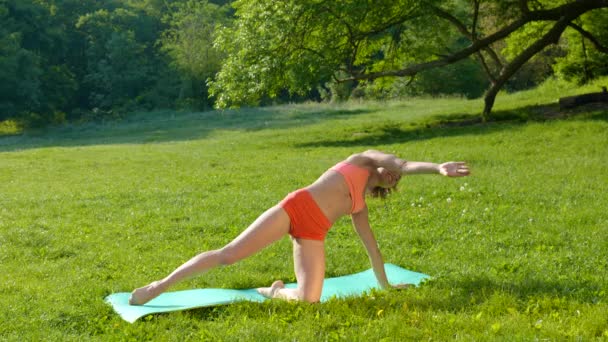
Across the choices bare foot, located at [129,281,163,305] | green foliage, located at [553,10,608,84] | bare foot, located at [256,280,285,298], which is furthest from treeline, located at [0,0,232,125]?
bare foot, located at [129,281,163,305]

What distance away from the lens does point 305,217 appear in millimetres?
6398

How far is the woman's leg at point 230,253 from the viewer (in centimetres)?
611

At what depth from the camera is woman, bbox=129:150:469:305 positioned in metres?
6.18

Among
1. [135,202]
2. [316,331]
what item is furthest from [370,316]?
[135,202]

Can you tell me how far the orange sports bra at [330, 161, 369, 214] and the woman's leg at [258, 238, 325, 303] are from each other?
543 mm

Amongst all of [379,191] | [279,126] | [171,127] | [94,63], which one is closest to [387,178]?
[379,191]

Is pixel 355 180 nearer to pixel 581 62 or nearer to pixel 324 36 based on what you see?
pixel 324 36

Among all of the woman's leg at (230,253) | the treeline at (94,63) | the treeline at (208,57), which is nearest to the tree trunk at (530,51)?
the treeline at (208,57)

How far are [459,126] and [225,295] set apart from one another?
57.5 feet

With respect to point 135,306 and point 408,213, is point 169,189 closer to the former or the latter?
point 408,213

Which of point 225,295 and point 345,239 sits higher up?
point 225,295

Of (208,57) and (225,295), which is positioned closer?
(225,295)

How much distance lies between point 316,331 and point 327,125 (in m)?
26.0

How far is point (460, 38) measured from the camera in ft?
166
